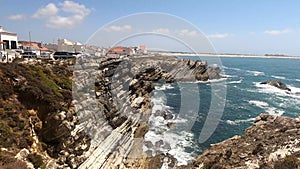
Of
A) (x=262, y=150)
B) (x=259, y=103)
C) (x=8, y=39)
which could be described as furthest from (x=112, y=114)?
(x=259, y=103)

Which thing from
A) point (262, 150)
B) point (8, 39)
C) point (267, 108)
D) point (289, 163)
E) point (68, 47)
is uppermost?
point (8, 39)

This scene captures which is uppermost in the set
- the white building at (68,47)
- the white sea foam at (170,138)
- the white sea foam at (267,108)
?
the white building at (68,47)

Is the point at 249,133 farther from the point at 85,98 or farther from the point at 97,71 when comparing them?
the point at 97,71

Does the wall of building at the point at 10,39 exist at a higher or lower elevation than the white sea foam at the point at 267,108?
higher

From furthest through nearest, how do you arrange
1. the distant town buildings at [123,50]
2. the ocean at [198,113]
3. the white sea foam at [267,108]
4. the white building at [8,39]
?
the distant town buildings at [123,50] < the white sea foam at [267,108] < the white building at [8,39] < the ocean at [198,113]

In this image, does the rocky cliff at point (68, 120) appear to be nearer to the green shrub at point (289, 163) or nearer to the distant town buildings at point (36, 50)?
the green shrub at point (289, 163)

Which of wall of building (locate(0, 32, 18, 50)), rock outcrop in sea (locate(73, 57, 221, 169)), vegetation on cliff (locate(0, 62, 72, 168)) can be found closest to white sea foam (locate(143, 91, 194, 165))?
rock outcrop in sea (locate(73, 57, 221, 169))

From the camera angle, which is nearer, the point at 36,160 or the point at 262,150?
the point at 36,160

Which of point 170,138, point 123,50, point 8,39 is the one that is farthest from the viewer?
point 123,50

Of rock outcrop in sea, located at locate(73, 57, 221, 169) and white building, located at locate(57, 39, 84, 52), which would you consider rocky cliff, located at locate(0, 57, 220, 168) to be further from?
white building, located at locate(57, 39, 84, 52)

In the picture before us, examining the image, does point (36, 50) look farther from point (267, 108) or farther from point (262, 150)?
point (262, 150)

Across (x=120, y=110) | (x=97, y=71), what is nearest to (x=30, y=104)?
(x=120, y=110)

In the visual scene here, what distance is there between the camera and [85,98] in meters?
21.3

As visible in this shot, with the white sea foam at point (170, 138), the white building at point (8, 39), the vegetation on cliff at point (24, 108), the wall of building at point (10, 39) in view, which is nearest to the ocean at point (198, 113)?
the white sea foam at point (170, 138)
